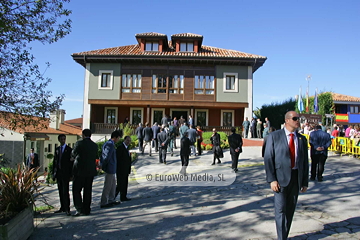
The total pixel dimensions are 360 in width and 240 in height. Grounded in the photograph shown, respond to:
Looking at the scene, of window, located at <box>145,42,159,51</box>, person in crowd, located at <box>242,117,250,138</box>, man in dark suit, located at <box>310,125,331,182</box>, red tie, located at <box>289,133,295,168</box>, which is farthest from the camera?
window, located at <box>145,42,159,51</box>

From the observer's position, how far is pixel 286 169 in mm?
3865

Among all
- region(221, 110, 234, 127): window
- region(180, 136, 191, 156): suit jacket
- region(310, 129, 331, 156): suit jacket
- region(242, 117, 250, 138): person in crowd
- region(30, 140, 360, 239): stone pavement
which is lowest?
region(30, 140, 360, 239): stone pavement

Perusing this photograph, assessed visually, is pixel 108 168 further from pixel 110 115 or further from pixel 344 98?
pixel 344 98

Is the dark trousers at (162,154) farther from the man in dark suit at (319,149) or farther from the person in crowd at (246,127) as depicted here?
the person in crowd at (246,127)

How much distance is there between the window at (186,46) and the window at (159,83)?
10.6 ft

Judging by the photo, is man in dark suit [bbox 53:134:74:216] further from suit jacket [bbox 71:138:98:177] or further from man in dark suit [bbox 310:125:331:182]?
man in dark suit [bbox 310:125:331:182]

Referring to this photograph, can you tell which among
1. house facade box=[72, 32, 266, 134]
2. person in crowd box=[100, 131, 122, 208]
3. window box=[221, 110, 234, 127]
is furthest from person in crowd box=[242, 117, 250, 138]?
person in crowd box=[100, 131, 122, 208]

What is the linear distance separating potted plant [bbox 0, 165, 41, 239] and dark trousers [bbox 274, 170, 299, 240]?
3.77m

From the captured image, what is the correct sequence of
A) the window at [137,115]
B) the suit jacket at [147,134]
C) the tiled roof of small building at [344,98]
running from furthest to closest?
the tiled roof of small building at [344,98]
the window at [137,115]
the suit jacket at [147,134]

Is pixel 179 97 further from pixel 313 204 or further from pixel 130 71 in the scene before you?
pixel 313 204

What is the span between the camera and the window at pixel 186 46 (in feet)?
82.7

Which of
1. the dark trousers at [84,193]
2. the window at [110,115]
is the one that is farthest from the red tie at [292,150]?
the window at [110,115]

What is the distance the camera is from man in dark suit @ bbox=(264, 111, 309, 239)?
385 cm

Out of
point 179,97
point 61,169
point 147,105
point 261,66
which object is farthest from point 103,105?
point 61,169
